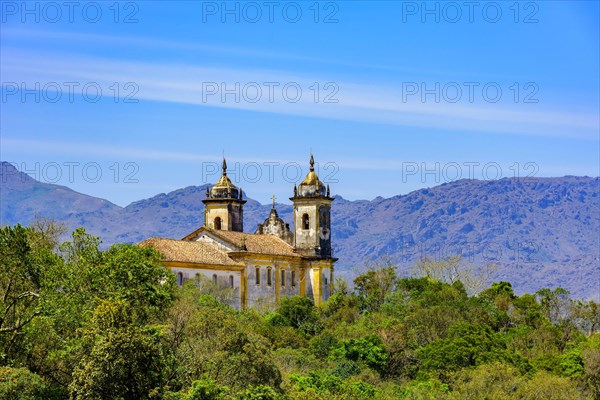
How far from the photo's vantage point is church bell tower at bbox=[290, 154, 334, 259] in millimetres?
96188

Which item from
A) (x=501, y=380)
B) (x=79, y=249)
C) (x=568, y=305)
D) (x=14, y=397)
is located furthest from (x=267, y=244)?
(x=14, y=397)

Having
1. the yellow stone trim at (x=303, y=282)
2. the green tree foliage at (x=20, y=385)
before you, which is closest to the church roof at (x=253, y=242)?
the yellow stone trim at (x=303, y=282)

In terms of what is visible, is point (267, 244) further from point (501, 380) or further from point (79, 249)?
point (79, 249)

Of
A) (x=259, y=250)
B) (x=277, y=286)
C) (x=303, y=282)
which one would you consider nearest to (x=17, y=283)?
(x=259, y=250)

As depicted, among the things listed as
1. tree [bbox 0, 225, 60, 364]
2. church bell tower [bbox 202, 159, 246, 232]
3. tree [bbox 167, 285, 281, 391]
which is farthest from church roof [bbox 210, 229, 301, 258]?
tree [bbox 0, 225, 60, 364]

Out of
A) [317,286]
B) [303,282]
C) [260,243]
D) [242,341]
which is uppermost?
[260,243]

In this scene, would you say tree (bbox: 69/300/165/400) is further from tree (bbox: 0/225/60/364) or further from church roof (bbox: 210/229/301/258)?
church roof (bbox: 210/229/301/258)

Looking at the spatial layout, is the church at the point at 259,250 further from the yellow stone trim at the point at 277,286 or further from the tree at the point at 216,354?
the tree at the point at 216,354

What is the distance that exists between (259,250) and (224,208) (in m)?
8.06

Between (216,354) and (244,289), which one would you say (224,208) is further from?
(216,354)

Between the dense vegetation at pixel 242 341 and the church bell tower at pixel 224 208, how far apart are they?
491 inches

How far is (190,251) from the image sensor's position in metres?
86.8

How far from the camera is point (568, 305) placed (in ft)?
291

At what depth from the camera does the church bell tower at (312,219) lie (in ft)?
316
